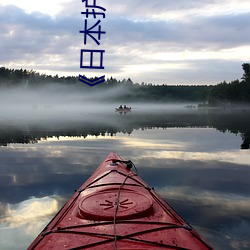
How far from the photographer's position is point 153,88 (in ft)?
602

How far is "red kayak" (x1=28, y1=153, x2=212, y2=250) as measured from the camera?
4228 millimetres

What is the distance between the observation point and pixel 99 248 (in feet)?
13.3

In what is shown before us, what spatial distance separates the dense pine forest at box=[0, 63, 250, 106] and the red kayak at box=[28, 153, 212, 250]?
10146 centimetres

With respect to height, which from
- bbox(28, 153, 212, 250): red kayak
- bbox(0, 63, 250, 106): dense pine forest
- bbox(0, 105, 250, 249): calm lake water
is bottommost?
bbox(0, 105, 250, 249): calm lake water

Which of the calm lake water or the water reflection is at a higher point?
the water reflection

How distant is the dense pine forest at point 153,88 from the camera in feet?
338

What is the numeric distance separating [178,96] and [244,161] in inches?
6688

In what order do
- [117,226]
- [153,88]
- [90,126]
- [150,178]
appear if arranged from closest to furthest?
[117,226], [150,178], [90,126], [153,88]

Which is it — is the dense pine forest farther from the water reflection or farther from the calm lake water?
the calm lake water

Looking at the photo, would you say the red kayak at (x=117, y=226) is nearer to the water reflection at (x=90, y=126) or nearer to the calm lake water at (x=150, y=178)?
the calm lake water at (x=150, y=178)

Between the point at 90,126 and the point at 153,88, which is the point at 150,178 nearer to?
the point at 90,126

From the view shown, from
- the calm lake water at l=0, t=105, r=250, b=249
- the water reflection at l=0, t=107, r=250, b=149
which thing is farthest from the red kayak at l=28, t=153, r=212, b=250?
the water reflection at l=0, t=107, r=250, b=149

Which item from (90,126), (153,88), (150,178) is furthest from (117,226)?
(153,88)

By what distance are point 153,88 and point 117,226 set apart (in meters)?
181
